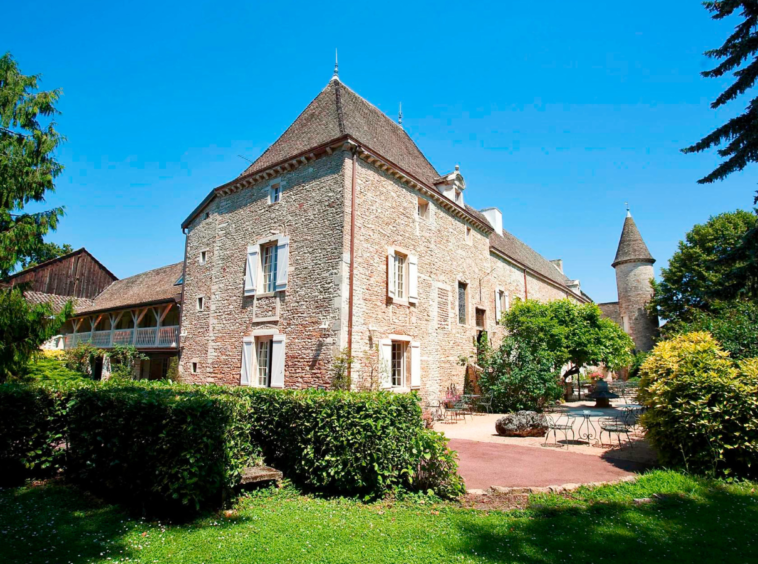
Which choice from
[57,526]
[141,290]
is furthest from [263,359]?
[141,290]

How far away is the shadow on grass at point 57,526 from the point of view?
372 cm

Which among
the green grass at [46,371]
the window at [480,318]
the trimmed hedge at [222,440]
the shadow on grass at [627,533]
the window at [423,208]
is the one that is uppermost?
the window at [423,208]

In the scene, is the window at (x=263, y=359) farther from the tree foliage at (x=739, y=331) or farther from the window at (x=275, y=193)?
the tree foliage at (x=739, y=331)

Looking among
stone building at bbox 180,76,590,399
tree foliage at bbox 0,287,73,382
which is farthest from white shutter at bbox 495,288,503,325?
tree foliage at bbox 0,287,73,382

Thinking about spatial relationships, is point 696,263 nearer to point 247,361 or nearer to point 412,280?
point 412,280

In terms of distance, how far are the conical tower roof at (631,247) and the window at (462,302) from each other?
21600mm

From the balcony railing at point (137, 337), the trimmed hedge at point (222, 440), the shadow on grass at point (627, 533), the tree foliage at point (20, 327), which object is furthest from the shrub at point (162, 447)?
the balcony railing at point (137, 337)

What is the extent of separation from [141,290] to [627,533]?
88.0ft

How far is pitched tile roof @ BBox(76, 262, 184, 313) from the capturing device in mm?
21734

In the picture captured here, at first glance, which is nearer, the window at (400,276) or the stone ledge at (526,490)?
the stone ledge at (526,490)

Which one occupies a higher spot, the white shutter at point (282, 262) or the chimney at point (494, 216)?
the chimney at point (494, 216)

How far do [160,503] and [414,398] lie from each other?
3.36 meters

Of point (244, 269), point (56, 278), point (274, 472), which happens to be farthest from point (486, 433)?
point (56, 278)

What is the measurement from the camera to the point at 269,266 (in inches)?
541
